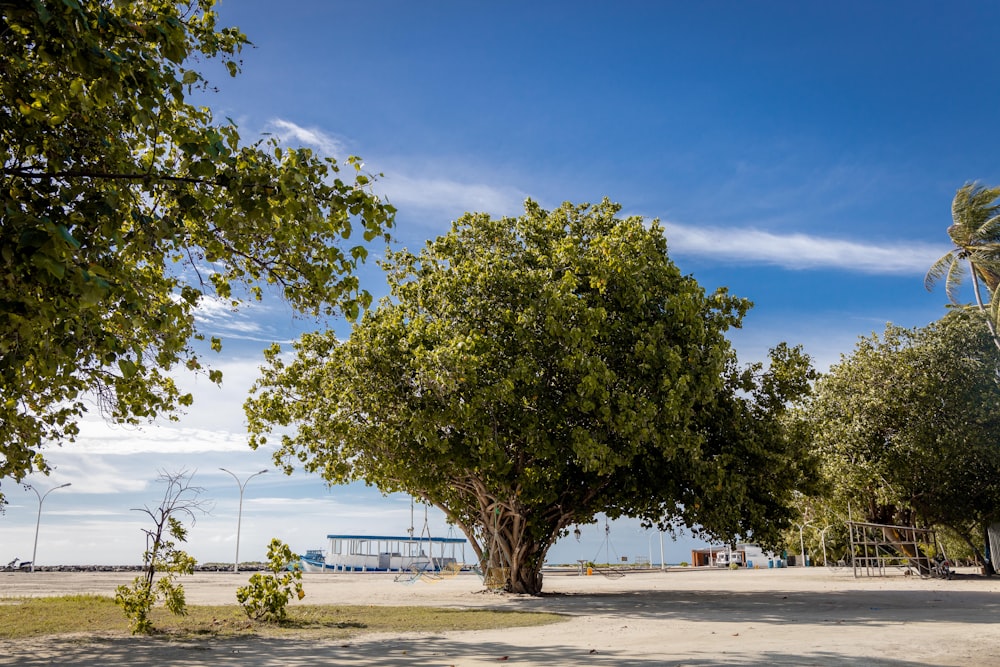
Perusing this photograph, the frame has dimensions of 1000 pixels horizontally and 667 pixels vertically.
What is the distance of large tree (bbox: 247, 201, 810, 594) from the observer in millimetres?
18406

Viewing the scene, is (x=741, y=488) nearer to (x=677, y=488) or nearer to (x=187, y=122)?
(x=677, y=488)

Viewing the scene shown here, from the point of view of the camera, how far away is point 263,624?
44.5ft

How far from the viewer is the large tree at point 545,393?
1841 cm

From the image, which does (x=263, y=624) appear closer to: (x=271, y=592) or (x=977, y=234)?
(x=271, y=592)

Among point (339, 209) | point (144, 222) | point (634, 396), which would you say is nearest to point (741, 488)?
point (634, 396)

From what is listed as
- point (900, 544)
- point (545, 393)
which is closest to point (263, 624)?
point (545, 393)

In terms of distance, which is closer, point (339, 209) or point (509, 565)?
point (339, 209)

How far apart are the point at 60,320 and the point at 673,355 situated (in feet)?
44.7

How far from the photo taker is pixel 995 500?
3294 cm

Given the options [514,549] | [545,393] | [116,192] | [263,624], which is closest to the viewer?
[116,192]

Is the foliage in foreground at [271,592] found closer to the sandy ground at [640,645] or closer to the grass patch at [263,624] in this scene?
the grass patch at [263,624]

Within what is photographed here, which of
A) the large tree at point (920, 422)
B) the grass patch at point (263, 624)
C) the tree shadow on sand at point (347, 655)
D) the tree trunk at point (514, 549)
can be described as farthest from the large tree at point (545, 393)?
the large tree at point (920, 422)

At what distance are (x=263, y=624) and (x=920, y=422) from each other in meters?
27.5

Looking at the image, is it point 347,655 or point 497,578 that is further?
point 497,578
